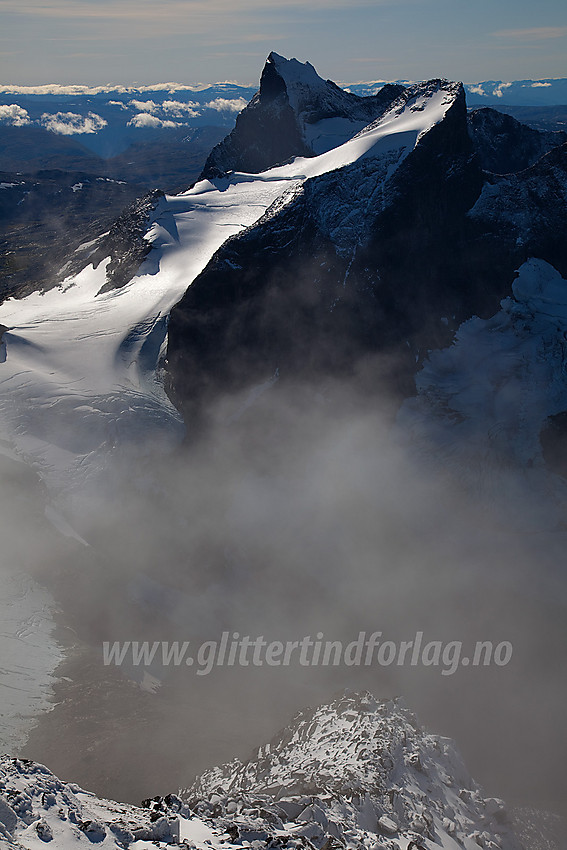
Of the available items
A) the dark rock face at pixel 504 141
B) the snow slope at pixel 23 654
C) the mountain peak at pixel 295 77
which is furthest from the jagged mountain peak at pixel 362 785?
the mountain peak at pixel 295 77

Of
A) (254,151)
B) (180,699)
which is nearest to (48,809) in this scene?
(180,699)

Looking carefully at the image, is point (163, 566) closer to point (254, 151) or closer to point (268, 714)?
point (268, 714)

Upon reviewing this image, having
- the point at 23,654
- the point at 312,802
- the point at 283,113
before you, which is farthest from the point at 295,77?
the point at 312,802

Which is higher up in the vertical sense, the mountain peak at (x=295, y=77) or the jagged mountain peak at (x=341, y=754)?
the mountain peak at (x=295, y=77)

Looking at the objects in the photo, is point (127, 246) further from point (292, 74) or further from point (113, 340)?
point (292, 74)

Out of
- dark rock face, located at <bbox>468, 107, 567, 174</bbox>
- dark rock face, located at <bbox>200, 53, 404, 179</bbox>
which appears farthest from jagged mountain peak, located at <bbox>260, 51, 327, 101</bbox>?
dark rock face, located at <bbox>468, 107, 567, 174</bbox>

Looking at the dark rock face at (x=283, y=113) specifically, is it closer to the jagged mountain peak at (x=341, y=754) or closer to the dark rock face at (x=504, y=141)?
the dark rock face at (x=504, y=141)
